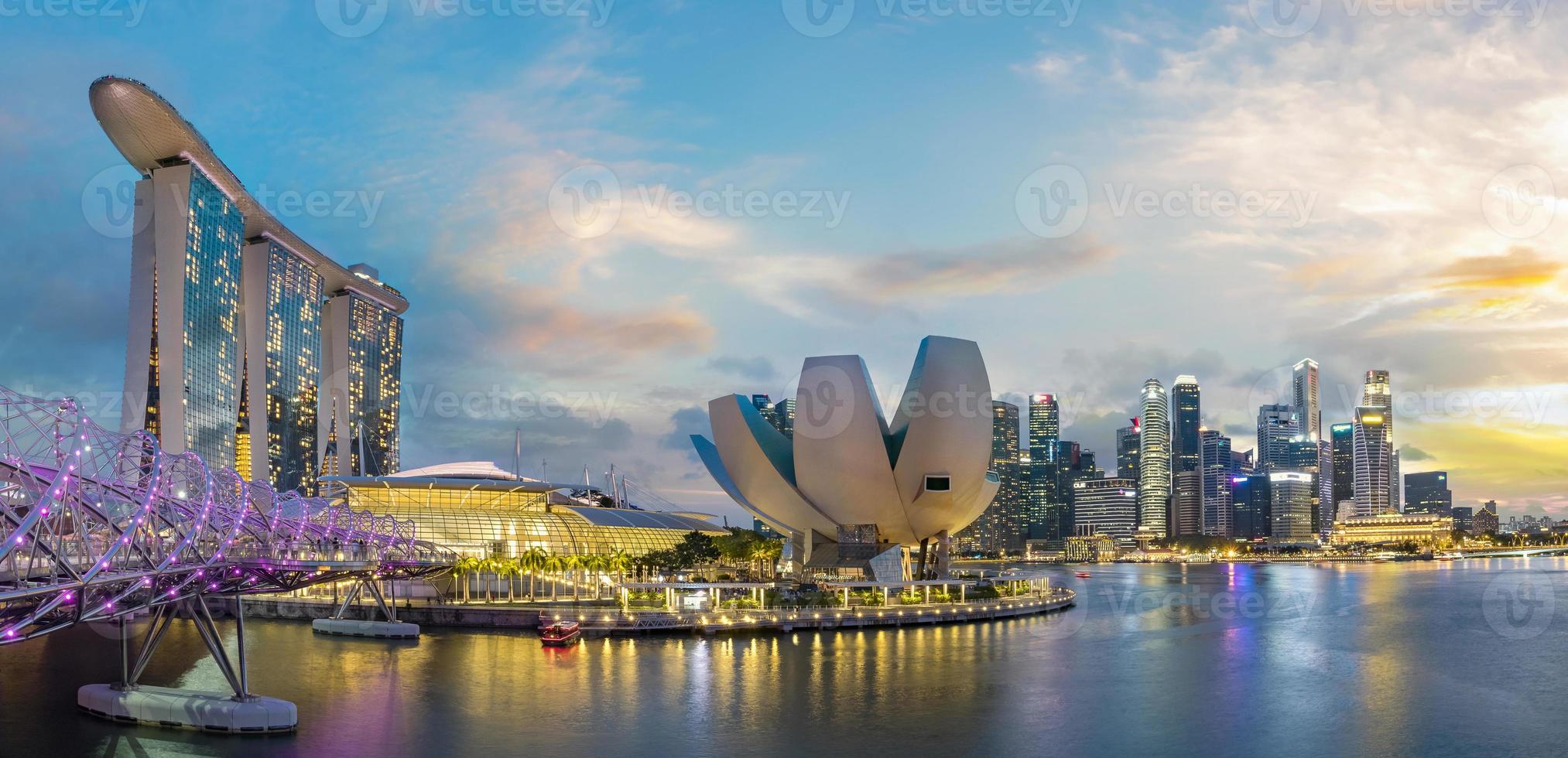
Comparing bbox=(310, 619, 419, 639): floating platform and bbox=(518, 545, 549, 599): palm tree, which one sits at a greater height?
bbox=(518, 545, 549, 599): palm tree

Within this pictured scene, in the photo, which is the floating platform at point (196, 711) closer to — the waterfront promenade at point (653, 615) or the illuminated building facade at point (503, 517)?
the waterfront promenade at point (653, 615)

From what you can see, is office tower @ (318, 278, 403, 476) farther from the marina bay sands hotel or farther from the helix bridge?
the helix bridge

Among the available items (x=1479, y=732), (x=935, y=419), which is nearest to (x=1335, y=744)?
(x=1479, y=732)

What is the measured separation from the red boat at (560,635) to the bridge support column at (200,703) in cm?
1842

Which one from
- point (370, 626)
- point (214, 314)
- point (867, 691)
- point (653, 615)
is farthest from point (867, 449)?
point (214, 314)

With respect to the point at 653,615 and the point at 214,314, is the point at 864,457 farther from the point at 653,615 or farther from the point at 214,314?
the point at 214,314

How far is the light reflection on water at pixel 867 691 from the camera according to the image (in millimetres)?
28031

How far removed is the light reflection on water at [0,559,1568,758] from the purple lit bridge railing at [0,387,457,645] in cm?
380

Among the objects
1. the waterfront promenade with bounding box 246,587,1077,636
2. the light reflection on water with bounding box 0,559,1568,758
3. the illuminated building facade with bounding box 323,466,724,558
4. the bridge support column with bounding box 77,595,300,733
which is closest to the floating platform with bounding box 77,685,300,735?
the bridge support column with bounding box 77,595,300,733

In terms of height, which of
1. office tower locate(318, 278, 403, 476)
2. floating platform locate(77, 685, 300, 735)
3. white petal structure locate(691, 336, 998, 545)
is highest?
office tower locate(318, 278, 403, 476)

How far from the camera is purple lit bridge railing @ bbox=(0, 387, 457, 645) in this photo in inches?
773

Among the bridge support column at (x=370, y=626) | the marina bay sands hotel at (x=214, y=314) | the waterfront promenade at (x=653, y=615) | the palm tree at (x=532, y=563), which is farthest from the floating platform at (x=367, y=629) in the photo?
the marina bay sands hotel at (x=214, y=314)

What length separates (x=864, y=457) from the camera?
6675 cm

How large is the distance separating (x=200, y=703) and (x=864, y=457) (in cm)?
4295
